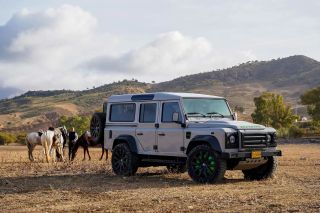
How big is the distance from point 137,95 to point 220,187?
4.34m

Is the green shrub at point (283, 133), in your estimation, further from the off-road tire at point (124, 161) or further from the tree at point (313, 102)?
the off-road tire at point (124, 161)

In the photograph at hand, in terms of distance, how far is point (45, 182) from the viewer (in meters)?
14.6

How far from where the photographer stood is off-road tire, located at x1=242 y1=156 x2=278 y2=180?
14477 millimetres

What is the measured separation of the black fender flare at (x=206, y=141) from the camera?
13.3m

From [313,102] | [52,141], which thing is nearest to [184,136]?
[52,141]

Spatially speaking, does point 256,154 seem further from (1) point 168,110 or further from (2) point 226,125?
(1) point 168,110

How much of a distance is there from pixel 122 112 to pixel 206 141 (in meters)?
Result: 3.58

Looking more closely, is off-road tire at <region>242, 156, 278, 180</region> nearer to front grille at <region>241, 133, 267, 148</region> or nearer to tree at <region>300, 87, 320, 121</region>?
front grille at <region>241, 133, 267, 148</region>

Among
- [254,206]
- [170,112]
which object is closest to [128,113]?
[170,112]

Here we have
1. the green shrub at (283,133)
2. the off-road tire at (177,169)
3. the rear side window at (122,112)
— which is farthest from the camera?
the green shrub at (283,133)

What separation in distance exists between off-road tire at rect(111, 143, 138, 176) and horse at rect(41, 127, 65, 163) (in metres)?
7.64

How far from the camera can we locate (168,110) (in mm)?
14891

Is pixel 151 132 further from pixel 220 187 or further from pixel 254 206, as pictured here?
pixel 254 206

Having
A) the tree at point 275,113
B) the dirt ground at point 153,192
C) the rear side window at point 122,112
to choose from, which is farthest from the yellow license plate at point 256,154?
the tree at point 275,113
